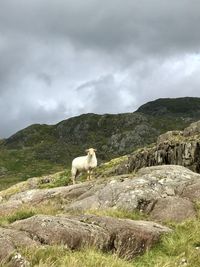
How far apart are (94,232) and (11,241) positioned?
10.6 feet

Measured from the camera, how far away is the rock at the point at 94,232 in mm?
14676

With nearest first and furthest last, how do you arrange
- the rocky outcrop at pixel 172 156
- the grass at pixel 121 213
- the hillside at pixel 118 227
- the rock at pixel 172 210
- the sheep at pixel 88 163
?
the hillside at pixel 118 227 < the grass at pixel 121 213 < the rock at pixel 172 210 < the rocky outcrop at pixel 172 156 < the sheep at pixel 88 163

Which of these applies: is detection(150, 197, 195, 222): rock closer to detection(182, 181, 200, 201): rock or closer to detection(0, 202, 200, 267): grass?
detection(182, 181, 200, 201): rock

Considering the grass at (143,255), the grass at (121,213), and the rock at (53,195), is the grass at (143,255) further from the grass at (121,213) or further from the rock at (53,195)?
the rock at (53,195)

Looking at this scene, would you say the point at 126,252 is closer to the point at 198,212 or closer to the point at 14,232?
the point at 14,232

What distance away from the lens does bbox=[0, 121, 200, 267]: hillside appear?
1318 centimetres

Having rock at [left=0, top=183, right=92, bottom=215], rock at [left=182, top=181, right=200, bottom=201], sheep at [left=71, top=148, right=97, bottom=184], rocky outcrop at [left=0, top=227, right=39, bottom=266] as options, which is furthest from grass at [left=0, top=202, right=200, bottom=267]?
sheep at [left=71, top=148, right=97, bottom=184]

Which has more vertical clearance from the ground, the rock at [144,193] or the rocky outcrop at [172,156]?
the rocky outcrop at [172,156]

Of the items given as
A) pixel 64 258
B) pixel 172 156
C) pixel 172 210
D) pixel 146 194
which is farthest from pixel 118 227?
pixel 172 156

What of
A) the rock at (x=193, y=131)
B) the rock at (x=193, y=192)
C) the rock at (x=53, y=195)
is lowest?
the rock at (x=193, y=192)

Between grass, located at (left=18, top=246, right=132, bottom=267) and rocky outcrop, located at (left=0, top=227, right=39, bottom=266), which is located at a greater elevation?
rocky outcrop, located at (left=0, top=227, right=39, bottom=266)

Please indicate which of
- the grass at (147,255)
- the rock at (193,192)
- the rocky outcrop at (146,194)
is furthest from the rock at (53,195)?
the grass at (147,255)

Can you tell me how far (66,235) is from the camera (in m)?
14.8

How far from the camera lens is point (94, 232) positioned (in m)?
15.6
